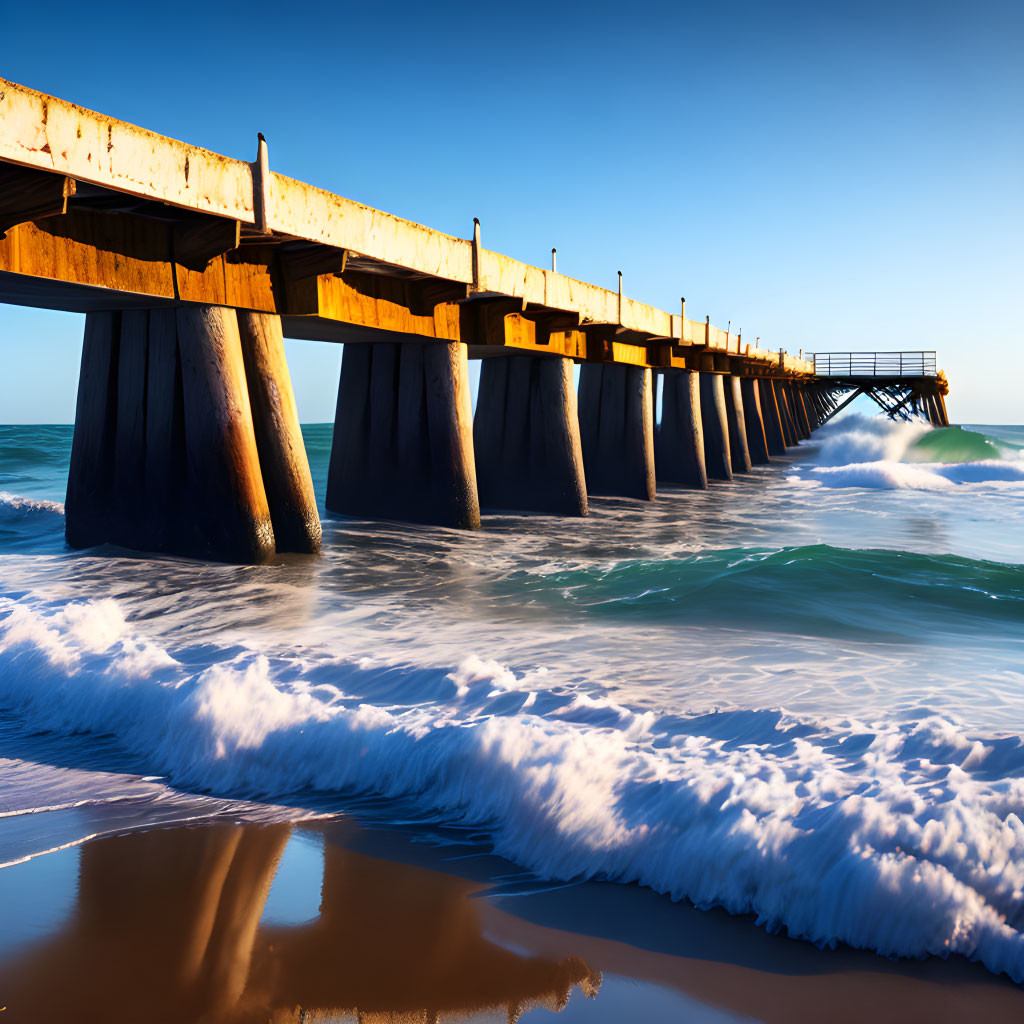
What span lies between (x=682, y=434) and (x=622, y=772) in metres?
17.0

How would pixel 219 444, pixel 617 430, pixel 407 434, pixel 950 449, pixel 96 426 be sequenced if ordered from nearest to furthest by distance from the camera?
pixel 219 444 → pixel 96 426 → pixel 407 434 → pixel 617 430 → pixel 950 449

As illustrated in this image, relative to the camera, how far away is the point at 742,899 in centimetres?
299

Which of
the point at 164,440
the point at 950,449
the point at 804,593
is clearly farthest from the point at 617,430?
the point at 950,449

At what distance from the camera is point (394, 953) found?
275cm

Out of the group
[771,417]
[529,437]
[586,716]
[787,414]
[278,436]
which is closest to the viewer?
[586,716]

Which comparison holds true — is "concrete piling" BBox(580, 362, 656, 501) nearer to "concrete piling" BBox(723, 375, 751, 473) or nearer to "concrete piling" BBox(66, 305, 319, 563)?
"concrete piling" BBox(66, 305, 319, 563)

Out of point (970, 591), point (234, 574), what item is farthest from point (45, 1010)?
point (970, 591)

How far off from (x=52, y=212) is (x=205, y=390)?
8.15ft

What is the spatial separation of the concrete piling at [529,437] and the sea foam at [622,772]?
28.1 ft

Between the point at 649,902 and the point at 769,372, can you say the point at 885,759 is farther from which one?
the point at 769,372

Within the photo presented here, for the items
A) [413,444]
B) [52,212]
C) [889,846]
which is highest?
[52,212]

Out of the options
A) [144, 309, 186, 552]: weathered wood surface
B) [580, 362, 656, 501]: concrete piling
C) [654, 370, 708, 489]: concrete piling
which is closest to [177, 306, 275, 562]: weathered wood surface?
[144, 309, 186, 552]: weathered wood surface

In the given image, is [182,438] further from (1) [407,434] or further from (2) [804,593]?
(2) [804,593]

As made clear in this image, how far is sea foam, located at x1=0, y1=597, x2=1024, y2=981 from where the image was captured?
2883 millimetres
